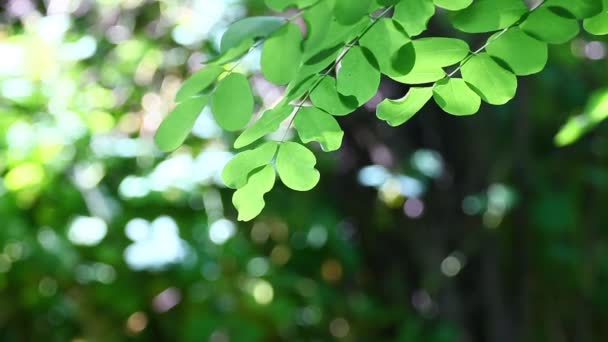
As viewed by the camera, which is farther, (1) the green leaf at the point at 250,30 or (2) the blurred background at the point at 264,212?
(2) the blurred background at the point at 264,212

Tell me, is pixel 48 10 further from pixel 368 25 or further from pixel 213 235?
pixel 368 25

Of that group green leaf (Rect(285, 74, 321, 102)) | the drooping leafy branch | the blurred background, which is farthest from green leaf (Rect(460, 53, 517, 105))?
the blurred background

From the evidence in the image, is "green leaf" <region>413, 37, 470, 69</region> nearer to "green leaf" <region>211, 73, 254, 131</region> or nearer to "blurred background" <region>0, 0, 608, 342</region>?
"green leaf" <region>211, 73, 254, 131</region>

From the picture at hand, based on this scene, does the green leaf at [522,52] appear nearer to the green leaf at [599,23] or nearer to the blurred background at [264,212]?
the green leaf at [599,23]

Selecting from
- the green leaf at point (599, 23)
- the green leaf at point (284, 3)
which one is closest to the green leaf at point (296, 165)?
the green leaf at point (284, 3)

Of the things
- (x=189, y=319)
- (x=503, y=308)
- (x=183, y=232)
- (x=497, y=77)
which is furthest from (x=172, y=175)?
(x=497, y=77)
